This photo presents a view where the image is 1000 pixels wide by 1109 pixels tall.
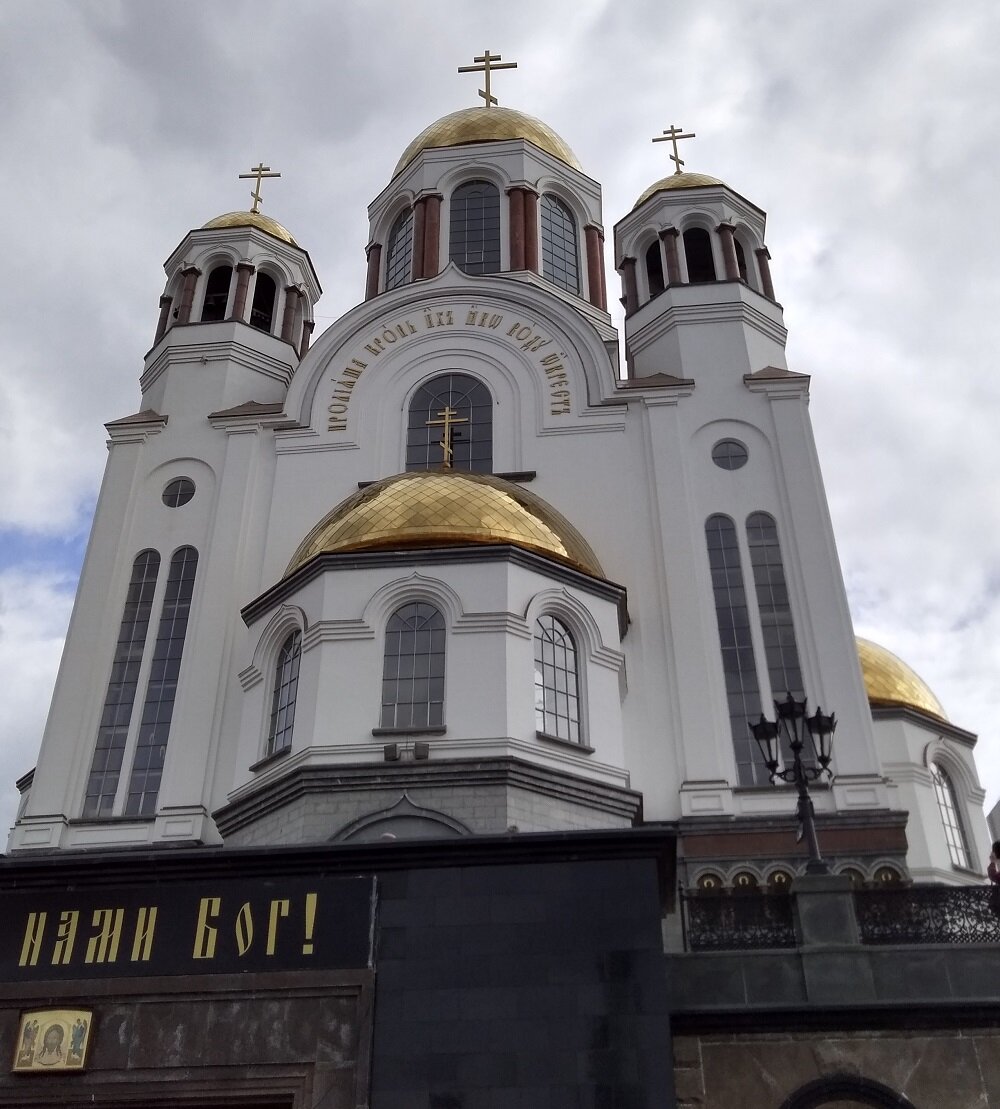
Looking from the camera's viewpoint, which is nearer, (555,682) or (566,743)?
(566,743)

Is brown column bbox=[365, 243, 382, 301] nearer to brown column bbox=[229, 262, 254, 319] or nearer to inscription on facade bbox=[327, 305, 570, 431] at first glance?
brown column bbox=[229, 262, 254, 319]

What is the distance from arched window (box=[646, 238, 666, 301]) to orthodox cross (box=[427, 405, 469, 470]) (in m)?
5.82

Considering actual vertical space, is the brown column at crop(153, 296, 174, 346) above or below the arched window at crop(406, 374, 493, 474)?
above

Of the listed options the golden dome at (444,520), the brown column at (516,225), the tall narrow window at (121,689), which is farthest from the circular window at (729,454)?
the tall narrow window at (121,689)

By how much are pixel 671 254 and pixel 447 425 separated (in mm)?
6871

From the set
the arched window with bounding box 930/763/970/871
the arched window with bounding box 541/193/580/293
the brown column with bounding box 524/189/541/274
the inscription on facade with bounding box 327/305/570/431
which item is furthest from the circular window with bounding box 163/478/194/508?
the arched window with bounding box 930/763/970/871

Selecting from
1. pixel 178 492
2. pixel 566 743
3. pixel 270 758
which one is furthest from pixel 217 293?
pixel 566 743

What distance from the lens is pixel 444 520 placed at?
17.9 m

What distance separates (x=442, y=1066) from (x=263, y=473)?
45.3 ft

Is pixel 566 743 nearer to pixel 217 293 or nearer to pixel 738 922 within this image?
pixel 738 922

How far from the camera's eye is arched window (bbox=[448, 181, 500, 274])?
88.2ft

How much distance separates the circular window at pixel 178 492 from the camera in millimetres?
22484

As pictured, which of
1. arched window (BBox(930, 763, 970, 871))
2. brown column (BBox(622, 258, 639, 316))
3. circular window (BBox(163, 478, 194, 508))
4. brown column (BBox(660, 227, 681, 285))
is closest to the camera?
circular window (BBox(163, 478, 194, 508))

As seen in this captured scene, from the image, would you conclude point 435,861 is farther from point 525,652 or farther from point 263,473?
point 263,473
